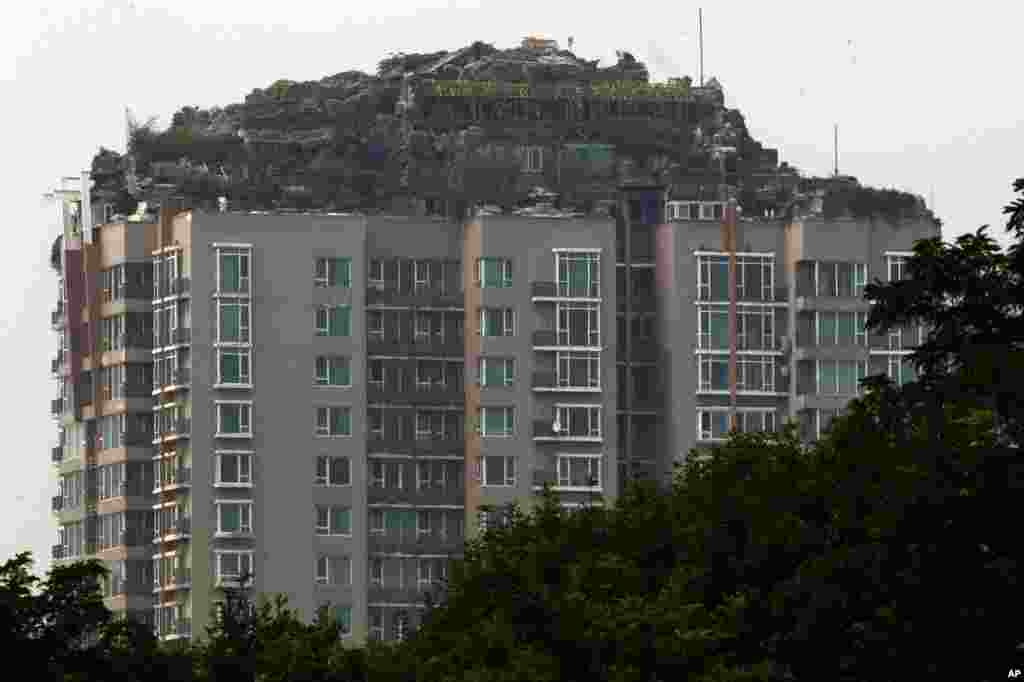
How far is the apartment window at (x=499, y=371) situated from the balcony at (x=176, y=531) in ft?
48.5

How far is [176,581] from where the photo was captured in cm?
19325

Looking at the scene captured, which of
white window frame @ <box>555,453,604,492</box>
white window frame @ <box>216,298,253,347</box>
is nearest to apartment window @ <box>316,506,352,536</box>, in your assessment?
white window frame @ <box>216,298,253,347</box>

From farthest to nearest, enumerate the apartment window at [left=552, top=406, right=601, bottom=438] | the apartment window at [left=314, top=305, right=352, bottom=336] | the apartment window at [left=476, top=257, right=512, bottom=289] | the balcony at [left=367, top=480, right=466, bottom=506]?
the apartment window at [left=552, top=406, right=601, bottom=438] → the apartment window at [left=476, top=257, right=512, bottom=289] → the balcony at [left=367, top=480, right=466, bottom=506] → the apartment window at [left=314, top=305, right=352, bottom=336]

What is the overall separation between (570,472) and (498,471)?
10.9 feet

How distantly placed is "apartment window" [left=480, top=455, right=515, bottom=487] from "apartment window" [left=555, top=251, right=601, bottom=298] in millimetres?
7802

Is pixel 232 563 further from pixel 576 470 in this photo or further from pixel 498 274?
pixel 498 274

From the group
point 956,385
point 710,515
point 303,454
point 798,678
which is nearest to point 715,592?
point 710,515

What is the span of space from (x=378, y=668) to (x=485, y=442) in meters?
101

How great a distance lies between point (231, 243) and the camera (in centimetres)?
19375

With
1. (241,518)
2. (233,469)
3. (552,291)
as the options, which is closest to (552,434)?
(552,291)

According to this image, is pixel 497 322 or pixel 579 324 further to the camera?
pixel 579 324

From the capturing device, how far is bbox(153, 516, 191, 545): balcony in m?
193

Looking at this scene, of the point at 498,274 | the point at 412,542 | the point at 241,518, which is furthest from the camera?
the point at 498,274

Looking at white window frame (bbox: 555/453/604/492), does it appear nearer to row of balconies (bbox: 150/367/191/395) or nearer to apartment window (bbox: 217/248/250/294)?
apartment window (bbox: 217/248/250/294)
